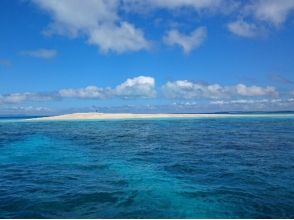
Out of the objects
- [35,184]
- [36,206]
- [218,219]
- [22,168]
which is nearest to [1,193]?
[35,184]

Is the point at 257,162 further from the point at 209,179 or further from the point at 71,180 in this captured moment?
the point at 71,180

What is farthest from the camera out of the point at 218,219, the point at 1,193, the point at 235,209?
the point at 1,193

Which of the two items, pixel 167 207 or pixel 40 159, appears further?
pixel 40 159

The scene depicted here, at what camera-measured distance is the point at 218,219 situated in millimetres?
11578

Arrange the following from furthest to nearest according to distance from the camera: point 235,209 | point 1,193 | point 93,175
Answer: point 93,175, point 1,193, point 235,209

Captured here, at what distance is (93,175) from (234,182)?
8202 mm

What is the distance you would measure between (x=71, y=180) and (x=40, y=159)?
9428mm

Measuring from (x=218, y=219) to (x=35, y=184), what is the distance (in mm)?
10567

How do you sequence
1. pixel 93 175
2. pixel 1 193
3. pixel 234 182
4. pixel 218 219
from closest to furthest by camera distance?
1. pixel 218 219
2. pixel 1 193
3. pixel 234 182
4. pixel 93 175

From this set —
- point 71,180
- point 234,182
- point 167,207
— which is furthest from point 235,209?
point 71,180

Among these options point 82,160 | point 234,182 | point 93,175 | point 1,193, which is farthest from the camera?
point 82,160

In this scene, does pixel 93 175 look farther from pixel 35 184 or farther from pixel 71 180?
pixel 35 184

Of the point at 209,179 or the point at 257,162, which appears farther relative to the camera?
the point at 257,162

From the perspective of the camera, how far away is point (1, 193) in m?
16.0
